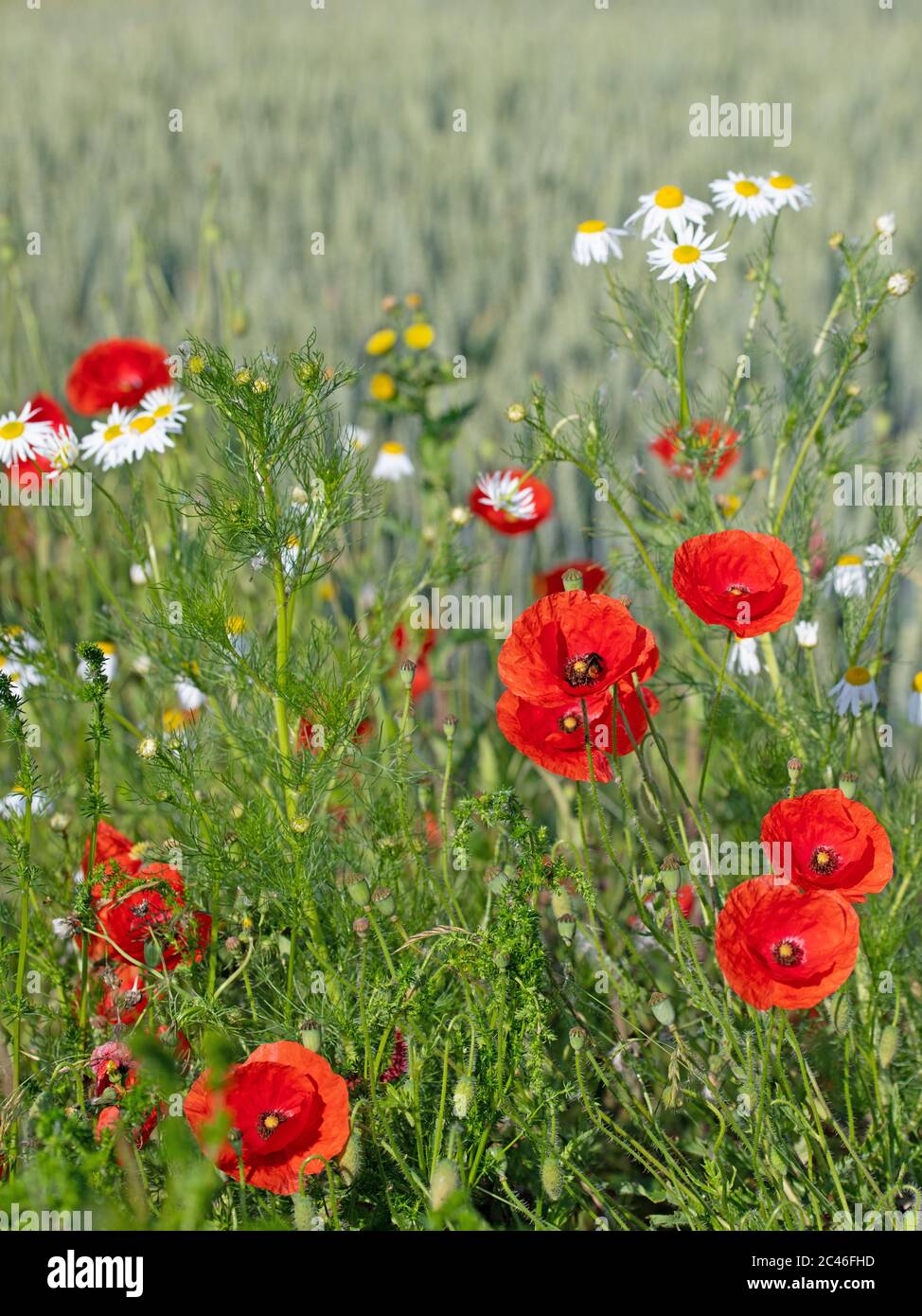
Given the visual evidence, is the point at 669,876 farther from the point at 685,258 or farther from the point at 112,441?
the point at 112,441

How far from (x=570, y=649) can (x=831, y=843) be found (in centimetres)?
31

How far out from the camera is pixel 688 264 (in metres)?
1.53

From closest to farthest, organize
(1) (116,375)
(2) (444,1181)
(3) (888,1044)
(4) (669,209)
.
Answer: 1. (2) (444,1181)
2. (3) (888,1044)
3. (4) (669,209)
4. (1) (116,375)

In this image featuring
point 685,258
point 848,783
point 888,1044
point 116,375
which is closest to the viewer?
point 888,1044

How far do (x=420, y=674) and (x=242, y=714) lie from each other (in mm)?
550

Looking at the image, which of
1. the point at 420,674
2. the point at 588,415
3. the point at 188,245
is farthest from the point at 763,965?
the point at 188,245

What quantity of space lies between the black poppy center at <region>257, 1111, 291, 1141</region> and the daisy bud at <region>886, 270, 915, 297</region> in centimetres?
118

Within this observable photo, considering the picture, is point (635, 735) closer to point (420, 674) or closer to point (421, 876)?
point (421, 876)

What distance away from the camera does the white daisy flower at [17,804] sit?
1351 mm

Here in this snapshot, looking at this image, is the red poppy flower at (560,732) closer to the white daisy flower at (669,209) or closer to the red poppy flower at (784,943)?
the red poppy flower at (784,943)

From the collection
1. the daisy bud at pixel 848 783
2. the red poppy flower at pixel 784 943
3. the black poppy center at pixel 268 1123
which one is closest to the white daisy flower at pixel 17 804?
the black poppy center at pixel 268 1123

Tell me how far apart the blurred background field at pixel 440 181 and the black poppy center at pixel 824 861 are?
0.83m

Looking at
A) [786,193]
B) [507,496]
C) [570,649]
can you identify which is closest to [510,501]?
[507,496]

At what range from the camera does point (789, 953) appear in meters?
1.12
